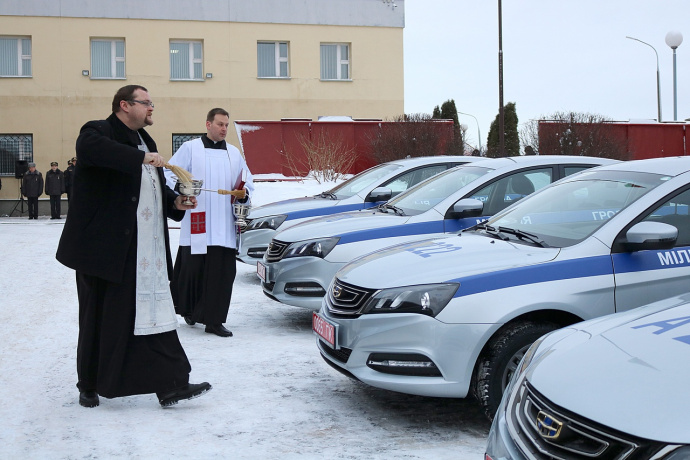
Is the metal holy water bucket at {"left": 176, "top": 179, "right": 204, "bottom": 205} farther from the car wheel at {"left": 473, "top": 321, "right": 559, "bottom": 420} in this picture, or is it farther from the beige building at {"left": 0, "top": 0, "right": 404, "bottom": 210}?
the beige building at {"left": 0, "top": 0, "right": 404, "bottom": 210}

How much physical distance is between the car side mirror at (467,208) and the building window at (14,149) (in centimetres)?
2717

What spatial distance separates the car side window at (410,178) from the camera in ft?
33.6

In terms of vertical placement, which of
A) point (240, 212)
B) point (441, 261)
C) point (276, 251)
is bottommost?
point (276, 251)

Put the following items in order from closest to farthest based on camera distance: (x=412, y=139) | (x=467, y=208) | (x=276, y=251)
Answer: (x=467, y=208)
(x=276, y=251)
(x=412, y=139)

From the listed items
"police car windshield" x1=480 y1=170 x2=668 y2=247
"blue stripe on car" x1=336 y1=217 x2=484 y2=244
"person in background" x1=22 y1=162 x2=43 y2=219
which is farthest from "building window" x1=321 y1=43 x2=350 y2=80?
"police car windshield" x1=480 y1=170 x2=668 y2=247

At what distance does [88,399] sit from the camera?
5.25 m

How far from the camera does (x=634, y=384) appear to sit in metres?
2.59

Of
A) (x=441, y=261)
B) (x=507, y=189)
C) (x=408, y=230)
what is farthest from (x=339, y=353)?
(x=507, y=189)

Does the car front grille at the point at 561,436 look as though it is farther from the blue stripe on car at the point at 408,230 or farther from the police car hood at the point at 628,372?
the blue stripe on car at the point at 408,230

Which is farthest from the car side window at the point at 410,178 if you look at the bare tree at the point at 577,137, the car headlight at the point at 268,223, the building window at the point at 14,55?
the building window at the point at 14,55

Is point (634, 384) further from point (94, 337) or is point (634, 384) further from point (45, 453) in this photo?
point (94, 337)

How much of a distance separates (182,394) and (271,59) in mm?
28575

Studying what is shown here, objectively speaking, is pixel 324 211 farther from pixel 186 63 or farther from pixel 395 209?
pixel 186 63

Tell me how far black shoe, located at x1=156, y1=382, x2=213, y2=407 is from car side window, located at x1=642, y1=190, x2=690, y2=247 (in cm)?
290
